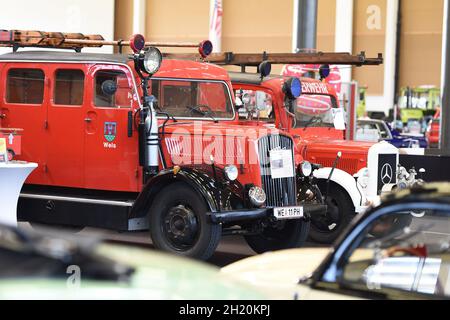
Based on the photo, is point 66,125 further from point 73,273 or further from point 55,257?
point 55,257

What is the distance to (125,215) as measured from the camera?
8.25 meters

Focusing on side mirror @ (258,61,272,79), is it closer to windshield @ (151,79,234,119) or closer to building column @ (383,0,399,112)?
windshield @ (151,79,234,119)

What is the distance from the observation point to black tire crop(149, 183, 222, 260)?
7703mm

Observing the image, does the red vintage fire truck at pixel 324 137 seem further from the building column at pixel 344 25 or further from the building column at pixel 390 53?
the building column at pixel 390 53

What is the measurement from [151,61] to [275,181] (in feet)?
5.64

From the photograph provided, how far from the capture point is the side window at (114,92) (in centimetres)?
853

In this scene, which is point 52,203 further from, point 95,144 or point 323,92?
point 323,92

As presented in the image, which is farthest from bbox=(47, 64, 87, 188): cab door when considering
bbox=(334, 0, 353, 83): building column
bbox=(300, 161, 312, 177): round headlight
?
bbox=(334, 0, 353, 83): building column

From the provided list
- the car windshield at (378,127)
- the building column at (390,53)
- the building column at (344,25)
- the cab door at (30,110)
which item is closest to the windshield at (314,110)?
the cab door at (30,110)

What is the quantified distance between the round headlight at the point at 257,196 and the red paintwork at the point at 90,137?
0.15 m

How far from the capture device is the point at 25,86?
29.8 feet
